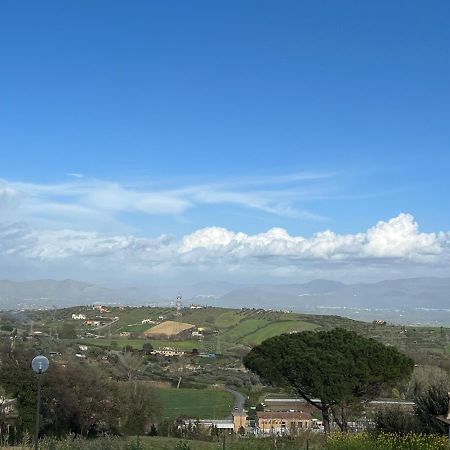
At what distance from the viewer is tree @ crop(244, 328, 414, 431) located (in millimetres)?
20859

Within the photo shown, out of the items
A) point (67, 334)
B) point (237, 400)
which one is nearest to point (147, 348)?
point (67, 334)

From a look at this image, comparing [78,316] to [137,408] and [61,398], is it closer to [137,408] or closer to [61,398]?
[137,408]

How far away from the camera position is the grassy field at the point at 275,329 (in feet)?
299

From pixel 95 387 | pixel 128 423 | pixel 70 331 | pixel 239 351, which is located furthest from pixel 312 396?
pixel 70 331

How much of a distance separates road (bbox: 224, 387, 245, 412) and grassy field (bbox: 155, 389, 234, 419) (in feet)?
1.42

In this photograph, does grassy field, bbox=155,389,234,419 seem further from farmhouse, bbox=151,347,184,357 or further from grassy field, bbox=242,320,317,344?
grassy field, bbox=242,320,317,344

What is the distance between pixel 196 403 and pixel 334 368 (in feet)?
114

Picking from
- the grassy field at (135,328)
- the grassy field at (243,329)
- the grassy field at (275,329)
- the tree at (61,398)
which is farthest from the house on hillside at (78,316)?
the tree at (61,398)

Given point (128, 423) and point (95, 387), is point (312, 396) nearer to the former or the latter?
point (95, 387)

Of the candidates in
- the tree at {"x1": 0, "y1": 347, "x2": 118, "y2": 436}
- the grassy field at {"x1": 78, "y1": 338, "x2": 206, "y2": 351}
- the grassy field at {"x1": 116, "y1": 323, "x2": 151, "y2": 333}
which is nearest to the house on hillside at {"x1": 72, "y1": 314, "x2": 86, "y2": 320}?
the grassy field at {"x1": 116, "y1": 323, "x2": 151, "y2": 333}

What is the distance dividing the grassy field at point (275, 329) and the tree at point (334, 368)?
223 ft

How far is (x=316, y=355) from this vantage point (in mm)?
21359

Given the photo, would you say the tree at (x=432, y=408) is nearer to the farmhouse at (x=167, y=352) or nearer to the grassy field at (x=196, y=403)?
the grassy field at (x=196, y=403)

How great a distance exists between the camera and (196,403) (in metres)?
53.2
